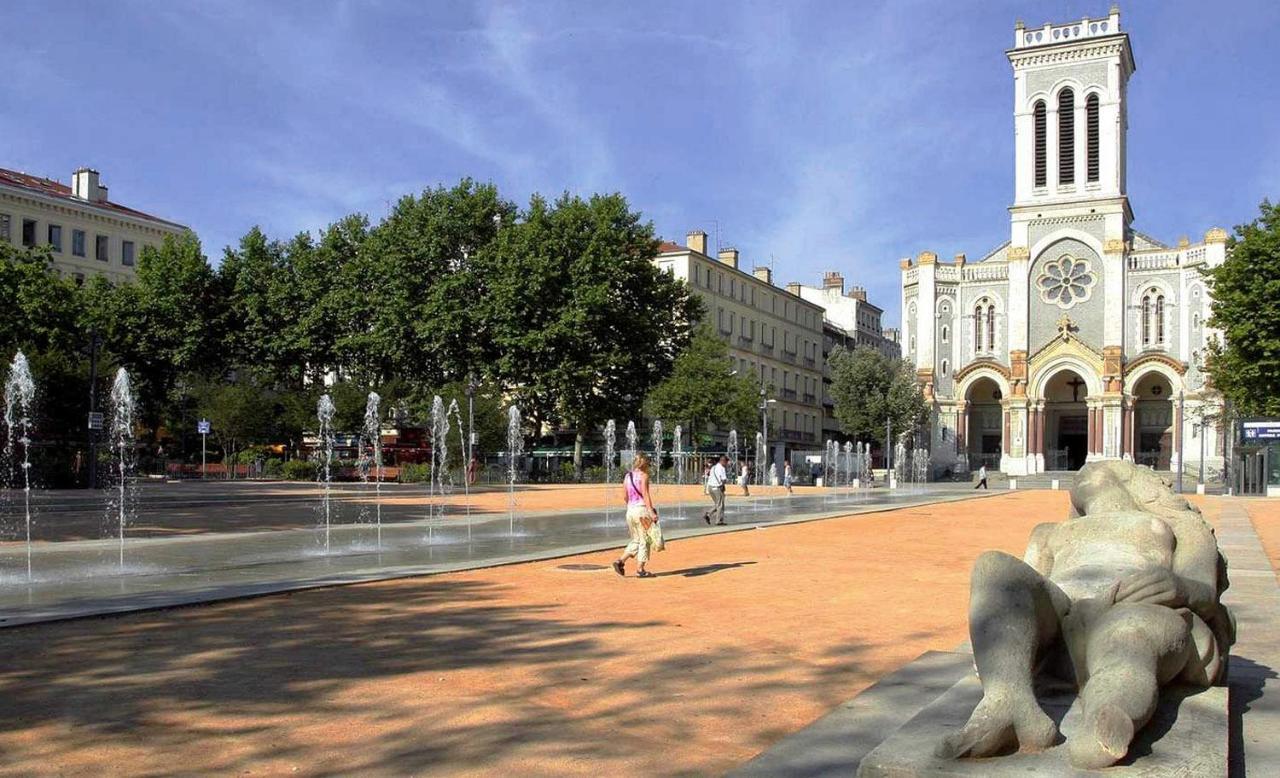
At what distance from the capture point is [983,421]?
78.6 metres

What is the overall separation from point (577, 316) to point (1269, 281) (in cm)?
2747

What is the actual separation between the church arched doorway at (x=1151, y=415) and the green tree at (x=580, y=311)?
34.6 meters

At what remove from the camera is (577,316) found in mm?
50750

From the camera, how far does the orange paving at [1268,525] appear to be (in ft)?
54.9

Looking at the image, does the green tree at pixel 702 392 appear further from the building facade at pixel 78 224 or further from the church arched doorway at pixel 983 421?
the building facade at pixel 78 224

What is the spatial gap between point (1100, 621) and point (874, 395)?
7355cm

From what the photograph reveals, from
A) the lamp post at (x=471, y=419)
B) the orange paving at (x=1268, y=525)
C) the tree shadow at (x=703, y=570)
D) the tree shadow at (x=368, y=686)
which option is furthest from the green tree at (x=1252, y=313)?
the tree shadow at (x=368, y=686)

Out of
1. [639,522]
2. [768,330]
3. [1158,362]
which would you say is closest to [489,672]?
[639,522]

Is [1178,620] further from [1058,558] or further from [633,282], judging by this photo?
[633,282]

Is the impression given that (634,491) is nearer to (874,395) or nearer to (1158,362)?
(1158,362)

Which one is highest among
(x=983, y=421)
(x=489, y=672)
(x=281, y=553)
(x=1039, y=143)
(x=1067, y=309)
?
(x=1039, y=143)

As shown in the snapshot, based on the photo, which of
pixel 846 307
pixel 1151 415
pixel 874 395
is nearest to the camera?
pixel 1151 415

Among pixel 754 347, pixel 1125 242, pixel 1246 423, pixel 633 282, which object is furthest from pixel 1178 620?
pixel 754 347

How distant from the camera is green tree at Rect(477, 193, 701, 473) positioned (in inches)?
2035
